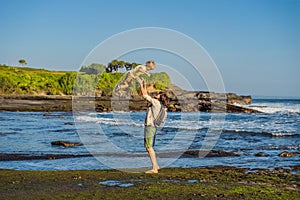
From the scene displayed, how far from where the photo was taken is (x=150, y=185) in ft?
32.2

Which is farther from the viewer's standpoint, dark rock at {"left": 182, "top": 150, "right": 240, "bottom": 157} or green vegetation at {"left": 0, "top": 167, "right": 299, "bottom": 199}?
dark rock at {"left": 182, "top": 150, "right": 240, "bottom": 157}

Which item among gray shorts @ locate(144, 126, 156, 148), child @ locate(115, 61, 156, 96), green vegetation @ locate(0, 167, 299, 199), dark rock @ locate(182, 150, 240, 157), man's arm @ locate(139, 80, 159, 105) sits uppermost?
child @ locate(115, 61, 156, 96)

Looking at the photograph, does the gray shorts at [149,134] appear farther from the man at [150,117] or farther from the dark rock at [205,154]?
the dark rock at [205,154]

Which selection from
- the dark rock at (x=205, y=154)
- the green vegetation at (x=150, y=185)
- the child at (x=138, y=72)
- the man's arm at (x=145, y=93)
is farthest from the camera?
the dark rock at (x=205, y=154)

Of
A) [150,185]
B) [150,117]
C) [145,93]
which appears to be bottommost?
[150,185]

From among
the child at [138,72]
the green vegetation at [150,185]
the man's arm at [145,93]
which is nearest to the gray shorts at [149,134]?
the man's arm at [145,93]

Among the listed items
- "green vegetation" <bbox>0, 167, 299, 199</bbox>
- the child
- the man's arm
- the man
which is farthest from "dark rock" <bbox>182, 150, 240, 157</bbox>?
the man's arm

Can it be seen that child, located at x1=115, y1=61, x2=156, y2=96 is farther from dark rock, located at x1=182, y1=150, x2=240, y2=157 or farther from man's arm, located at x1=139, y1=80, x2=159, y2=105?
dark rock, located at x1=182, y1=150, x2=240, y2=157

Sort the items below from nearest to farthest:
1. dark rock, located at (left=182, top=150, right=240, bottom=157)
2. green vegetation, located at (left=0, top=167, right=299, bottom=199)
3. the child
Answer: green vegetation, located at (left=0, top=167, right=299, bottom=199) < the child < dark rock, located at (left=182, top=150, right=240, bottom=157)

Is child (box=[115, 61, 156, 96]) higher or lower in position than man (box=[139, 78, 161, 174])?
higher

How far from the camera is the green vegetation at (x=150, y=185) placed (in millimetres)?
8867

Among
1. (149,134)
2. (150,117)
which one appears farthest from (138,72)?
(149,134)

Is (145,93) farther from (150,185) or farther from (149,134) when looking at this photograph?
(150,185)

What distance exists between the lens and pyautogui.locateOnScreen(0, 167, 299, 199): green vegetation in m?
8.87
